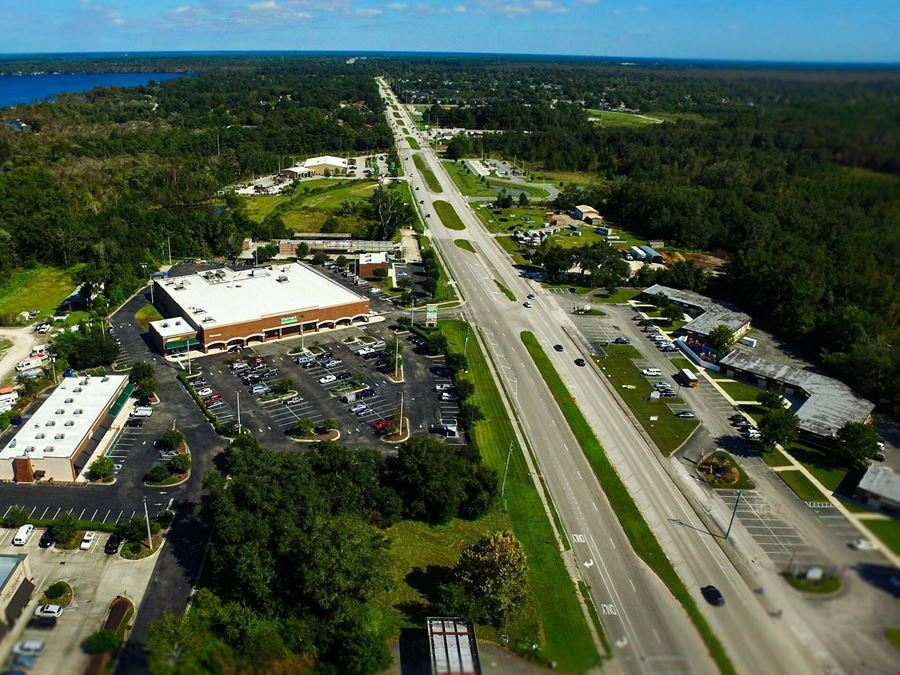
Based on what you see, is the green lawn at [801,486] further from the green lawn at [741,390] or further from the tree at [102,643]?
the tree at [102,643]

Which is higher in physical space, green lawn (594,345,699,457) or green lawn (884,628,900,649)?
green lawn (884,628,900,649)

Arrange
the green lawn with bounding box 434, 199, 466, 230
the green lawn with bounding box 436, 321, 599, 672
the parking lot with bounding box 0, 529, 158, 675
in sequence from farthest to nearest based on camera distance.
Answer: the green lawn with bounding box 434, 199, 466, 230 → the green lawn with bounding box 436, 321, 599, 672 → the parking lot with bounding box 0, 529, 158, 675

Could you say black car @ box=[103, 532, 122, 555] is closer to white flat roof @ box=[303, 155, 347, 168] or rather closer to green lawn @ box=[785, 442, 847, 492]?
green lawn @ box=[785, 442, 847, 492]

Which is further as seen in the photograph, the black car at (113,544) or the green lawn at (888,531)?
the black car at (113,544)

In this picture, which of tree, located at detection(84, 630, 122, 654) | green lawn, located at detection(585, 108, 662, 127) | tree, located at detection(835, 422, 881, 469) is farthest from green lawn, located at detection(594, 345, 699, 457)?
green lawn, located at detection(585, 108, 662, 127)

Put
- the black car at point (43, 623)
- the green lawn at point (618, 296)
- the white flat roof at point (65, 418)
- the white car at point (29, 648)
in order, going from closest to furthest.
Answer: the white car at point (29, 648) < the black car at point (43, 623) < the white flat roof at point (65, 418) < the green lawn at point (618, 296)

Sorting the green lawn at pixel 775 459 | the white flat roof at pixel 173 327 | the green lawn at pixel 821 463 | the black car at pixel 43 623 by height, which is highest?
the black car at pixel 43 623

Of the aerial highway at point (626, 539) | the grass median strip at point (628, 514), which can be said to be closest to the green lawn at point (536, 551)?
the aerial highway at point (626, 539)
